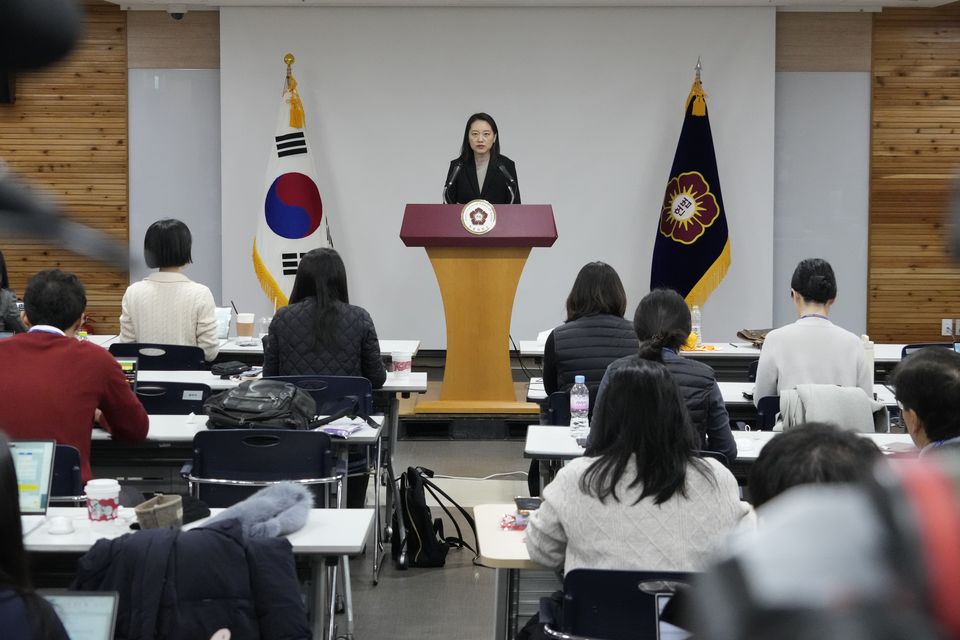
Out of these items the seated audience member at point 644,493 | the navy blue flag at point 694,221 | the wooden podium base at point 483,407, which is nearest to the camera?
the seated audience member at point 644,493

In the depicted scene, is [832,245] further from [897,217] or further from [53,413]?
[53,413]

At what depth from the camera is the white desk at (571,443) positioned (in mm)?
3838

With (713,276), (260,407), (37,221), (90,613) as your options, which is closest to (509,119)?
(713,276)

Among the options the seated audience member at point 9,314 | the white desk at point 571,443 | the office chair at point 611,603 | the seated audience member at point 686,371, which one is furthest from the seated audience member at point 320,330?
the seated audience member at point 9,314

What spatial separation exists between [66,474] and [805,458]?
98.1 inches

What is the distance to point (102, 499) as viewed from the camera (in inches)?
116

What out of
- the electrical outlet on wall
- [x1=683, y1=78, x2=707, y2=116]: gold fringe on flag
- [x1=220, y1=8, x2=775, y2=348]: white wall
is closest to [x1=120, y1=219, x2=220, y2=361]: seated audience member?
[x1=220, y1=8, x2=775, y2=348]: white wall

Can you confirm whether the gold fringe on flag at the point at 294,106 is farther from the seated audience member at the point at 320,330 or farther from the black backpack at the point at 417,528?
the black backpack at the point at 417,528

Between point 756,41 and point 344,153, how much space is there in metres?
3.46

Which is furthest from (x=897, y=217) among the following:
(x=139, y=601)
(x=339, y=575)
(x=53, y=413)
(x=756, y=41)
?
(x=139, y=601)

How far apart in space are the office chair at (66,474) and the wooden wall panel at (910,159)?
7.77m

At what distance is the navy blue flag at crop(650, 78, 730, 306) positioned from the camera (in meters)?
8.99

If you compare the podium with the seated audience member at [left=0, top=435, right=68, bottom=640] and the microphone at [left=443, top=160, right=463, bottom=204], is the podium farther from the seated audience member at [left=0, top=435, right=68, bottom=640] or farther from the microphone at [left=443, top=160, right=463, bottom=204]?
the seated audience member at [left=0, top=435, right=68, bottom=640]

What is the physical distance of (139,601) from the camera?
91.2 inches
